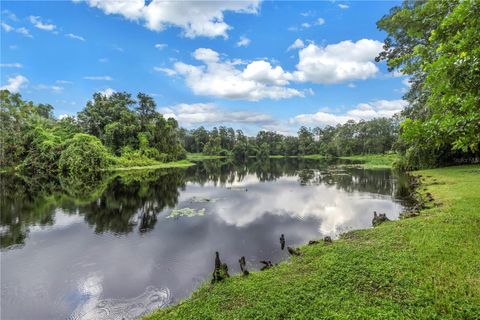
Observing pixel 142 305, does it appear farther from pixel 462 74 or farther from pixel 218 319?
pixel 462 74

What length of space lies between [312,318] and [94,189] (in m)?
29.0

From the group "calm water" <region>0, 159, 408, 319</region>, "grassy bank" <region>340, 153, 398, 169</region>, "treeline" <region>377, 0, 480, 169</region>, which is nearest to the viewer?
"treeline" <region>377, 0, 480, 169</region>

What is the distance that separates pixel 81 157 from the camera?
147ft

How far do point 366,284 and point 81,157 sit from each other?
164 feet

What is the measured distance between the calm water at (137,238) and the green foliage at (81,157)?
1966 centimetres

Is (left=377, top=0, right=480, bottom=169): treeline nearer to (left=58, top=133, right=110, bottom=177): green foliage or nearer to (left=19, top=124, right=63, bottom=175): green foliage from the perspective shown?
(left=58, top=133, right=110, bottom=177): green foliage

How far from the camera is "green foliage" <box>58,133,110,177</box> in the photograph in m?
44.5

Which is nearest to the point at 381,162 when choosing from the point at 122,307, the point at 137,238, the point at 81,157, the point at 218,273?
the point at 137,238

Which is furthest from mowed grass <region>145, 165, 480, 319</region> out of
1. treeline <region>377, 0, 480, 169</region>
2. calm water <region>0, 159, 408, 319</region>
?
treeline <region>377, 0, 480, 169</region>

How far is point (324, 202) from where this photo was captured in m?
20.6

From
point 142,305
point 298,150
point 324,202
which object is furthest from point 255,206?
point 298,150

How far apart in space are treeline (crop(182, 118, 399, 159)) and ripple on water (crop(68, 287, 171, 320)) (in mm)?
91516

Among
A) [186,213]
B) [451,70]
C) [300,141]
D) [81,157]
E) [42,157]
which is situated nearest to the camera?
[451,70]

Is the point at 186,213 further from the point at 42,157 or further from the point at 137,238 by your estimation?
the point at 42,157
